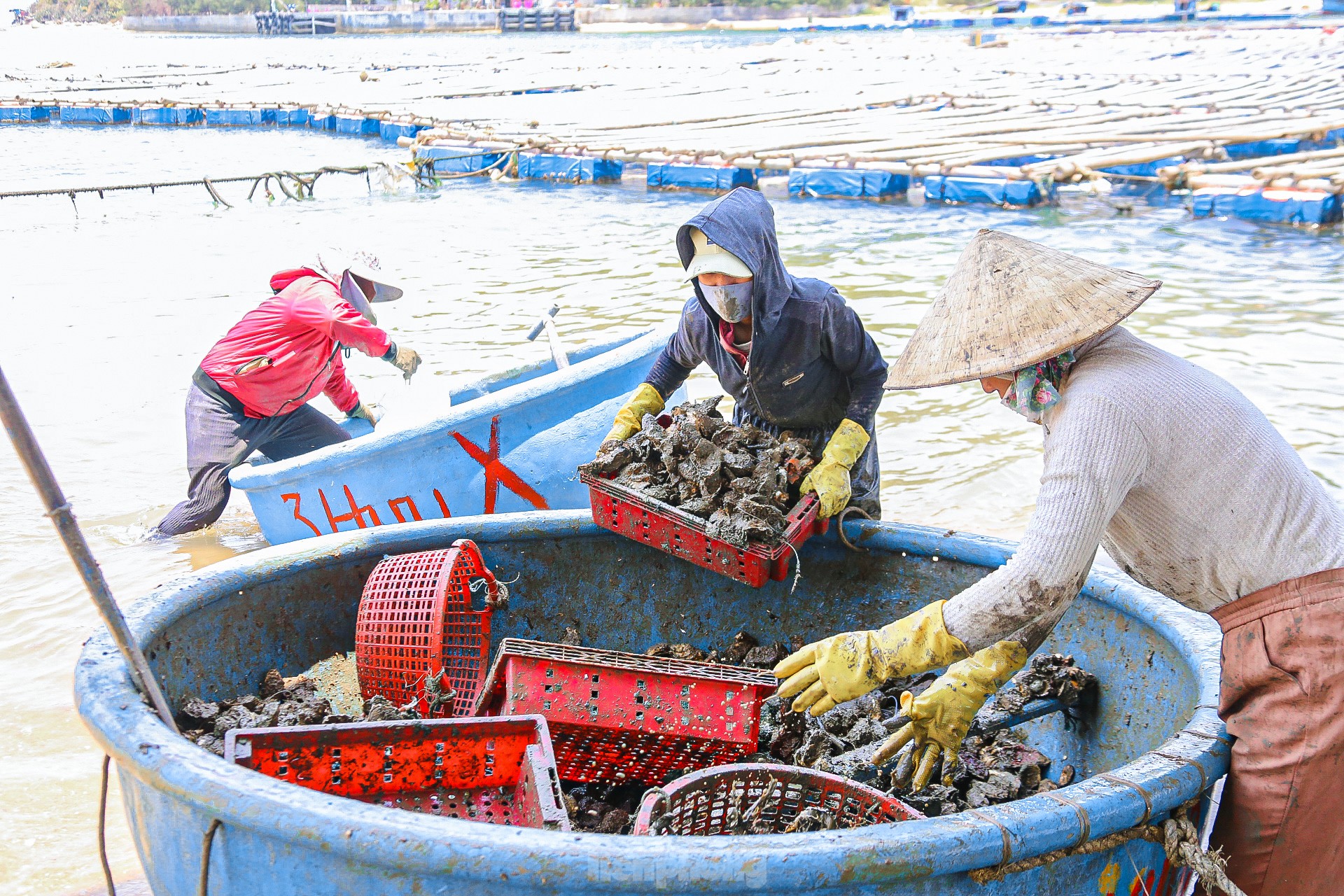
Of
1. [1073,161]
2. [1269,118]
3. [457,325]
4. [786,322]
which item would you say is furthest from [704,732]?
[1269,118]

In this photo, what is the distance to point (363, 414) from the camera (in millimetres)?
5918

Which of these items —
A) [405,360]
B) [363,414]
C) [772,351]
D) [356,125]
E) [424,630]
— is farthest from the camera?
[356,125]

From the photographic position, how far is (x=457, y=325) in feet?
30.4

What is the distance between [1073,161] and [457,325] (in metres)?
8.25

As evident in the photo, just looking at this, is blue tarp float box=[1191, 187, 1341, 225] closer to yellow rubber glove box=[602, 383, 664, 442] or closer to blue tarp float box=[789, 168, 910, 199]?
blue tarp float box=[789, 168, 910, 199]

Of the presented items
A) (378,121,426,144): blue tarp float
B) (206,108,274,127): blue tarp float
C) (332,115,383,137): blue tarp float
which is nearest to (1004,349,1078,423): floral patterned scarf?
(378,121,426,144): blue tarp float

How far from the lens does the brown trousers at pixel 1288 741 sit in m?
1.95

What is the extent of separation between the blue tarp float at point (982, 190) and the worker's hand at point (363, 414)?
31.1 feet

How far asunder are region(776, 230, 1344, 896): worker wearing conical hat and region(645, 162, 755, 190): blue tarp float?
12561 millimetres

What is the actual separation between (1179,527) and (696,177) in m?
13.5

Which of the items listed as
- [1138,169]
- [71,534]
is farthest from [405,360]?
[1138,169]

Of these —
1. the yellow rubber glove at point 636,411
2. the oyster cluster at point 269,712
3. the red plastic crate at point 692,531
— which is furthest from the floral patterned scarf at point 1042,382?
the oyster cluster at point 269,712

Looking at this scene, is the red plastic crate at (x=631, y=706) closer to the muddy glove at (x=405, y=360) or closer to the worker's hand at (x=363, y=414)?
the muddy glove at (x=405, y=360)

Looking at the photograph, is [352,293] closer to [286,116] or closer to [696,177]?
[696,177]
